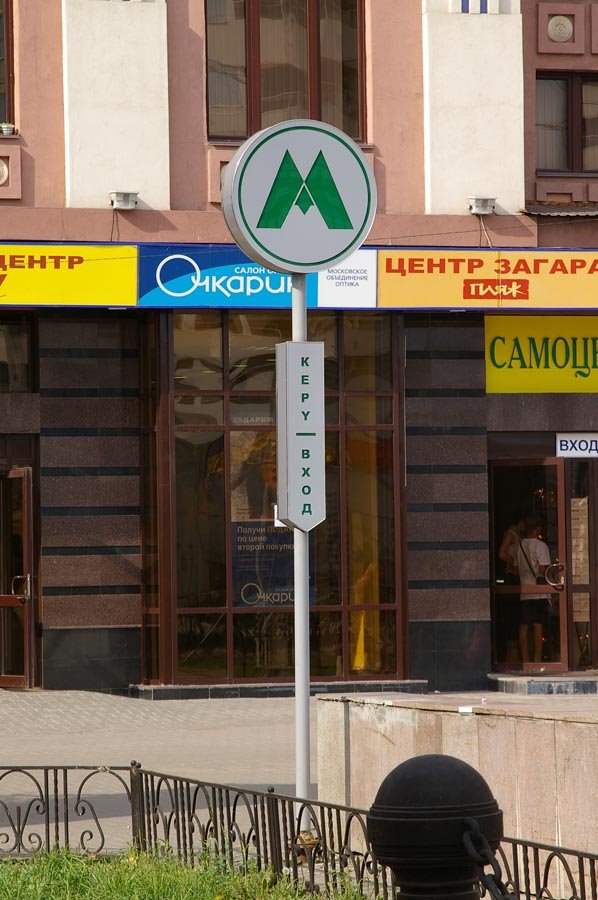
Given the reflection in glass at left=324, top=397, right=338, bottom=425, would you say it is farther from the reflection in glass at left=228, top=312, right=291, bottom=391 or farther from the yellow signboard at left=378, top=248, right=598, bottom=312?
the yellow signboard at left=378, top=248, right=598, bottom=312

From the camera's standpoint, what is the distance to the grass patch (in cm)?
639

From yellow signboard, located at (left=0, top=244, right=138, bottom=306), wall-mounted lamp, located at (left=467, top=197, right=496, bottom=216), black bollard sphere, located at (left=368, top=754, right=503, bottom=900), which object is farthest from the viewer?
wall-mounted lamp, located at (left=467, top=197, right=496, bottom=216)

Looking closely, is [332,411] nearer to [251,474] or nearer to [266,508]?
[251,474]

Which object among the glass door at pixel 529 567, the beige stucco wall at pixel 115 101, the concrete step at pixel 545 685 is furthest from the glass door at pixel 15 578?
the glass door at pixel 529 567

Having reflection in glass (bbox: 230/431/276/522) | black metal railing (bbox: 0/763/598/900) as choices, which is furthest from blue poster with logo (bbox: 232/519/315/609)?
black metal railing (bbox: 0/763/598/900)

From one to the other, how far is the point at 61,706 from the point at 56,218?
16.2ft

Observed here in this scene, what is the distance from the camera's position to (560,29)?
18453 millimetres

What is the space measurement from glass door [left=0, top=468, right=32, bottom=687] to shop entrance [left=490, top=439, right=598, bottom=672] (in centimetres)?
515

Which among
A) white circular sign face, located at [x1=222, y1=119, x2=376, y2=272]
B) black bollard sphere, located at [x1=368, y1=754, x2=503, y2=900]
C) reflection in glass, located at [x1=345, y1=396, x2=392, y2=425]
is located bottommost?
black bollard sphere, located at [x1=368, y1=754, x2=503, y2=900]

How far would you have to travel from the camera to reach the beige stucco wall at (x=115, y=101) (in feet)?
55.3

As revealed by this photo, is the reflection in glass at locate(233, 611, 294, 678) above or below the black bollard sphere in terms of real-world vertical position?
below

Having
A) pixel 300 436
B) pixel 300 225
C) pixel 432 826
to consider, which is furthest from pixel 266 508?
pixel 432 826

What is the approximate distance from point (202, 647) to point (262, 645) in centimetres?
63

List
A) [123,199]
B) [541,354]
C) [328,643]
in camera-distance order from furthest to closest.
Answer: [541,354], [328,643], [123,199]
